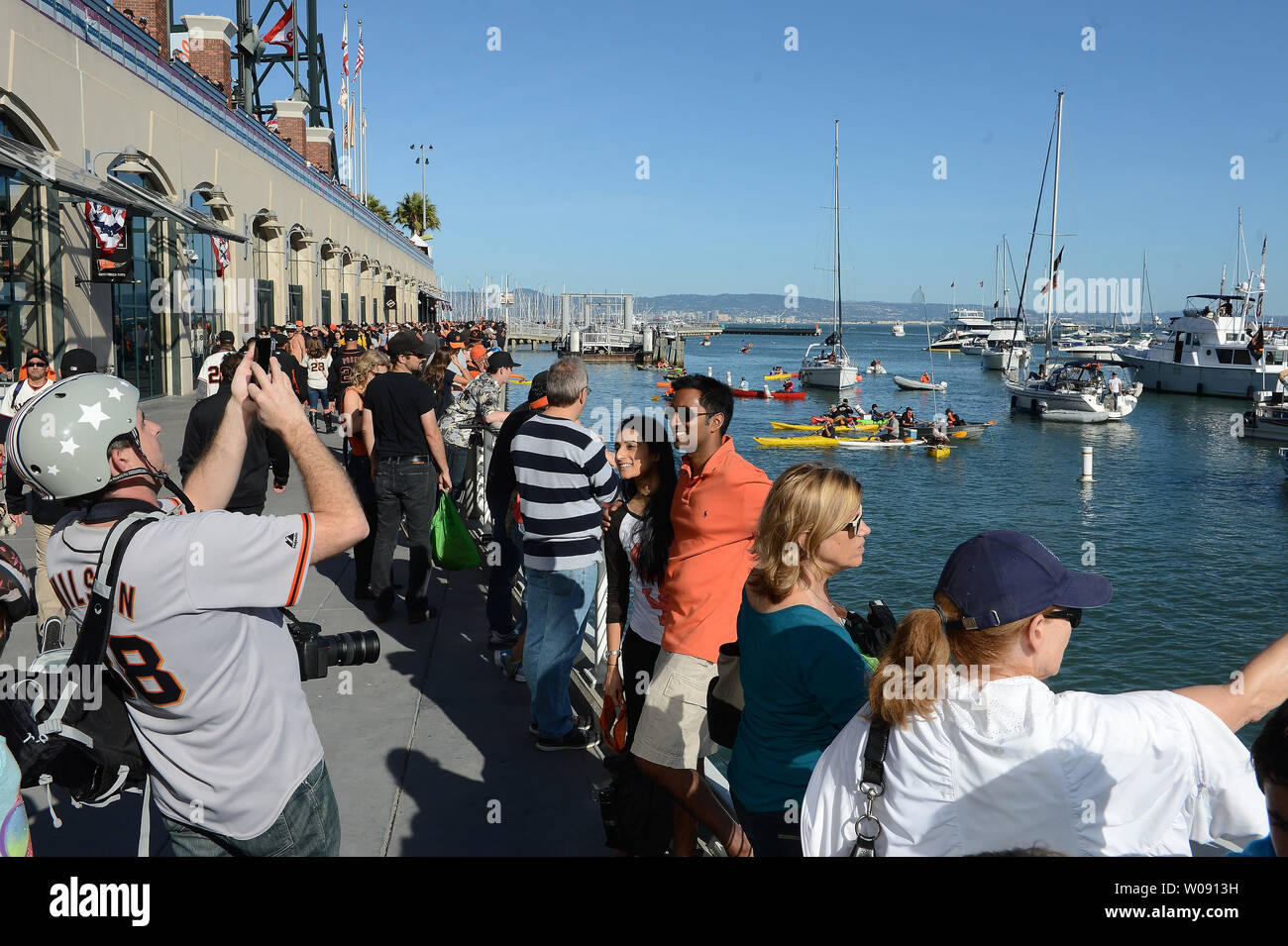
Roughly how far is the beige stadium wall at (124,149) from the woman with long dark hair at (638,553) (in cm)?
1643

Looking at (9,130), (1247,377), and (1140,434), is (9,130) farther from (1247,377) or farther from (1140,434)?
(1247,377)

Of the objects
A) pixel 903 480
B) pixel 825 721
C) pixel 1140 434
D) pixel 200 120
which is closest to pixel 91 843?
pixel 825 721

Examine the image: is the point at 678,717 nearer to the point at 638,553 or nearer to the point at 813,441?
the point at 638,553

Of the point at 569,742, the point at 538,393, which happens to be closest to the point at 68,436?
the point at 569,742

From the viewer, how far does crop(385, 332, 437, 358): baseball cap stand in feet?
24.7

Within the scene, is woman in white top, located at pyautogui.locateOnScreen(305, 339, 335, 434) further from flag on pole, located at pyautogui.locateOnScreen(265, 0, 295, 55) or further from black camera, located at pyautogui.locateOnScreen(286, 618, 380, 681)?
flag on pole, located at pyautogui.locateOnScreen(265, 0, 295, 55)

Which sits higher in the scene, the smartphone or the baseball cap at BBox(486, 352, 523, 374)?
the baseball cap at BBox(486, 352, 523, 374)

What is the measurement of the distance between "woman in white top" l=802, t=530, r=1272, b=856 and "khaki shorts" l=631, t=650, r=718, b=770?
132cm

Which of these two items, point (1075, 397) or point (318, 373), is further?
point (1075, 397)

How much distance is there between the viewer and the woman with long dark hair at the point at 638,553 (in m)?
4.00

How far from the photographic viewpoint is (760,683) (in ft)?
9.05

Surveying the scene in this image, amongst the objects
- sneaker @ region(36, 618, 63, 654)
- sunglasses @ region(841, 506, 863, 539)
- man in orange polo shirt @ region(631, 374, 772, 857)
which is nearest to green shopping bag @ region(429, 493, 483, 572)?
man in orange polo shirt @ region(631, 374, 772, 857)

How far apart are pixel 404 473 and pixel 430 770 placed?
2978mm

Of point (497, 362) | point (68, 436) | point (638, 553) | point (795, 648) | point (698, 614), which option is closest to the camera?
point (68, 436)
